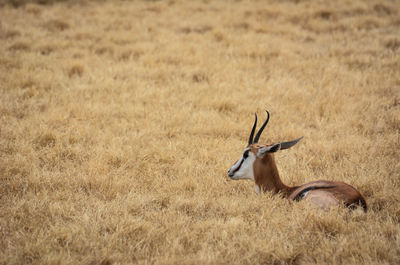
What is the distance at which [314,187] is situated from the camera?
4.20m

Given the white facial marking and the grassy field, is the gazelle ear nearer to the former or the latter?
the white facial marking

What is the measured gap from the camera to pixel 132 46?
9.98 meters

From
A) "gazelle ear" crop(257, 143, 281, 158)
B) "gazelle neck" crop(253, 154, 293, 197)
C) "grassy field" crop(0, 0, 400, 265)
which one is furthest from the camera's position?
"gazelle neck" crop(253, 154, 293, 197)

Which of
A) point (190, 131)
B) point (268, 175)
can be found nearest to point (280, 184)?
point (268, 175)

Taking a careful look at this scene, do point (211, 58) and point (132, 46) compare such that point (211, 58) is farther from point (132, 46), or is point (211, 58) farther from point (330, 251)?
point (330, 251)

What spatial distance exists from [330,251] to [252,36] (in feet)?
26.9

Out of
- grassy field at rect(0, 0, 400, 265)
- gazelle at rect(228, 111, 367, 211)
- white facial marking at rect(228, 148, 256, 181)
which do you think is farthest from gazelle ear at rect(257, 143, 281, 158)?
grassy field at rect(0, 0, 400, 265)

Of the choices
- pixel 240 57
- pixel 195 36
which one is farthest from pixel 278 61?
pixel 195 36

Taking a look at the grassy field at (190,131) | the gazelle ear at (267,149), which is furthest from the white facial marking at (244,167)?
the grassy field at (190,131)

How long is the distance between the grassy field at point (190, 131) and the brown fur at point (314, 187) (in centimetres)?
13

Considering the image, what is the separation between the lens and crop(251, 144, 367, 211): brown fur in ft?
13.2

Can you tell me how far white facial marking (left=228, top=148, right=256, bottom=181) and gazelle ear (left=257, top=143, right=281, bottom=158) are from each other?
0.42ft

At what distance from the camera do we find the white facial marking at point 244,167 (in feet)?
14.9

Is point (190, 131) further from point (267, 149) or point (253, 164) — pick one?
point (267, 149)
